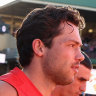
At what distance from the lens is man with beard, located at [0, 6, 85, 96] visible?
5.72 ft

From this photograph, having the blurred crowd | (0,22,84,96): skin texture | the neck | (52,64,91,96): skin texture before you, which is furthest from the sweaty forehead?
the blurred crowd

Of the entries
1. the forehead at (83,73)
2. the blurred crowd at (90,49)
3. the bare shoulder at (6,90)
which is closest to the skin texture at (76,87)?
the forehead at (83,73)

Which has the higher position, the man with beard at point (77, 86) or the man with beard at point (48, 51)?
the man with beard at point (48, 51)

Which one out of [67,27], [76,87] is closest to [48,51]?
[67,27]

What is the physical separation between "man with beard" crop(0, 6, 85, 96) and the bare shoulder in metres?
0.10

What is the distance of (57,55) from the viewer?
1.75 meters

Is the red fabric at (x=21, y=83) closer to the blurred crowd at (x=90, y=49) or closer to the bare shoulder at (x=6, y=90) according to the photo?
the bare shoulder at (x=6, y=90)

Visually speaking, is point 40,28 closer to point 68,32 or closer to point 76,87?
point 68,32

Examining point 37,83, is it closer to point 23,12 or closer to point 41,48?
point 41,48

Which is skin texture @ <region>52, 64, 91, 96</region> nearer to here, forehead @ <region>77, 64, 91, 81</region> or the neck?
forehead @ <region>77, 64, 91, 81</region>

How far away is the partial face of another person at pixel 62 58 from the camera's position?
68.7 inches

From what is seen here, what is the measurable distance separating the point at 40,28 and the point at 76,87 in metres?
1.39

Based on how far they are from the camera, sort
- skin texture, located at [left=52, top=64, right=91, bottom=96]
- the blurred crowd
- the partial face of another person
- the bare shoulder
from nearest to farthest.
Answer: the bare shoulder, the partial face of another person, skin texture, located at [left=52, top=64, right=91, bottom=96], the blurred crowd

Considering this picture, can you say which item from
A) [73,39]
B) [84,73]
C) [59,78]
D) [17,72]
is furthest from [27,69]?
[84,73]
